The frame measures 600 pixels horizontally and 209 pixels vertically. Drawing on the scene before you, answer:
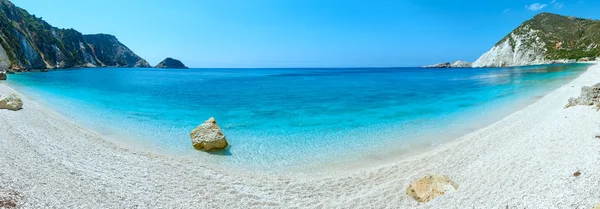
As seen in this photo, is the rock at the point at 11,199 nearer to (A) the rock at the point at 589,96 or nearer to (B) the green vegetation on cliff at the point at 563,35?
(A) the rock at the point at 589,96

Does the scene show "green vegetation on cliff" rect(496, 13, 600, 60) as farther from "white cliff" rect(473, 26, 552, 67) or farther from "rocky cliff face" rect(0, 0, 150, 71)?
"rocky cliff face" rect(0, 0, 150, 71)

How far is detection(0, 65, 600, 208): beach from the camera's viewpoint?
8234 mm

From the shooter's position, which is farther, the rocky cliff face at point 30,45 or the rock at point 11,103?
the rocky cliff face at point 30,45

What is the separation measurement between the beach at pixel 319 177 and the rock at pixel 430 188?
1.11 ft

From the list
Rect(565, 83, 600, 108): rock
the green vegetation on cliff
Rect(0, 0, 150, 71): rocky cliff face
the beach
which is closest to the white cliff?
the green vegetation on cliff

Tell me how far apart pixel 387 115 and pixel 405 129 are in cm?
525

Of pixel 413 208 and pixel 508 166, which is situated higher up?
pixel 508 166

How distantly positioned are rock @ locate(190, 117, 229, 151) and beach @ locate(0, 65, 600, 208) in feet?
5.18

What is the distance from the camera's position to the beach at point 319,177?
823 cm

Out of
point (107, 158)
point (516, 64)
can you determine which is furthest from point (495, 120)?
point (516, 64)

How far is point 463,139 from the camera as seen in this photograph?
17.0 m

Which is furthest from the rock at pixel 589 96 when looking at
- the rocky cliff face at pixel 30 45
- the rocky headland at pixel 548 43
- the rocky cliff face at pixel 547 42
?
the rocky cliff face at pixel 547 42

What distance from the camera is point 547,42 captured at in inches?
5300

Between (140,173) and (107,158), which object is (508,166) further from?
(107,158)
